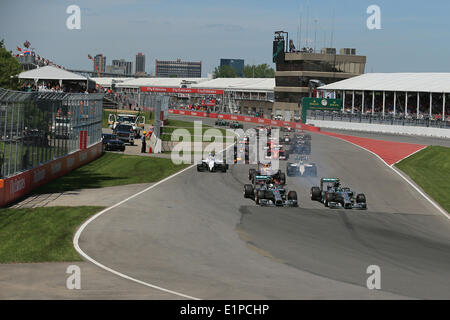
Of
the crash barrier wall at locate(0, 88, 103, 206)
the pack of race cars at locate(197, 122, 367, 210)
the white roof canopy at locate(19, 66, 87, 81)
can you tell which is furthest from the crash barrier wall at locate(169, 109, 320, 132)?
the crash barrier wall at locate(0, 88, 103, 206)

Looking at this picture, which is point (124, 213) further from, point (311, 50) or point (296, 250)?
point (311, 50)

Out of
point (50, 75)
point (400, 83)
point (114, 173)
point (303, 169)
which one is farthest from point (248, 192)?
point (400, 83)

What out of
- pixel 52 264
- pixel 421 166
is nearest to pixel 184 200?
pixel 52 264

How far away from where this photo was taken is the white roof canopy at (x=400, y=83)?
71.9 m

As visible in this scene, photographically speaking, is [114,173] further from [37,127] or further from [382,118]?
[382,118]

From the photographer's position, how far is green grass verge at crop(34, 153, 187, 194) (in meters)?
29.5

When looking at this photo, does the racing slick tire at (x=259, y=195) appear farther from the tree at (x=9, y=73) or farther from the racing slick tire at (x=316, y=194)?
the tree at (x=9, y=73)

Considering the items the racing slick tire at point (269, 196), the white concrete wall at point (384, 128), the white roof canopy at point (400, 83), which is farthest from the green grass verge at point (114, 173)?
the white roof canopy at point (400, 83)

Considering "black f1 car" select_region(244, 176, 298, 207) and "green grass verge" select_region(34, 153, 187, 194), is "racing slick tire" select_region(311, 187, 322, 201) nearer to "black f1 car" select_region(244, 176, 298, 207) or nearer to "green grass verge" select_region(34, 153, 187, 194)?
"black f1 car" select_region(244, 176, 298, 207)

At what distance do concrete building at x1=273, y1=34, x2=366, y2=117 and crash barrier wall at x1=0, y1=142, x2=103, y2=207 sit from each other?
6947 cm

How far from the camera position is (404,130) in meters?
68.5

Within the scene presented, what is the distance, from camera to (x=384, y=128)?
71.0m

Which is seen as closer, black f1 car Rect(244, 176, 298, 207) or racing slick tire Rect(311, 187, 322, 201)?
black f1 car Rect(244, 176, 298, 207)

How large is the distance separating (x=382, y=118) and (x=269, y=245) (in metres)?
56.9
